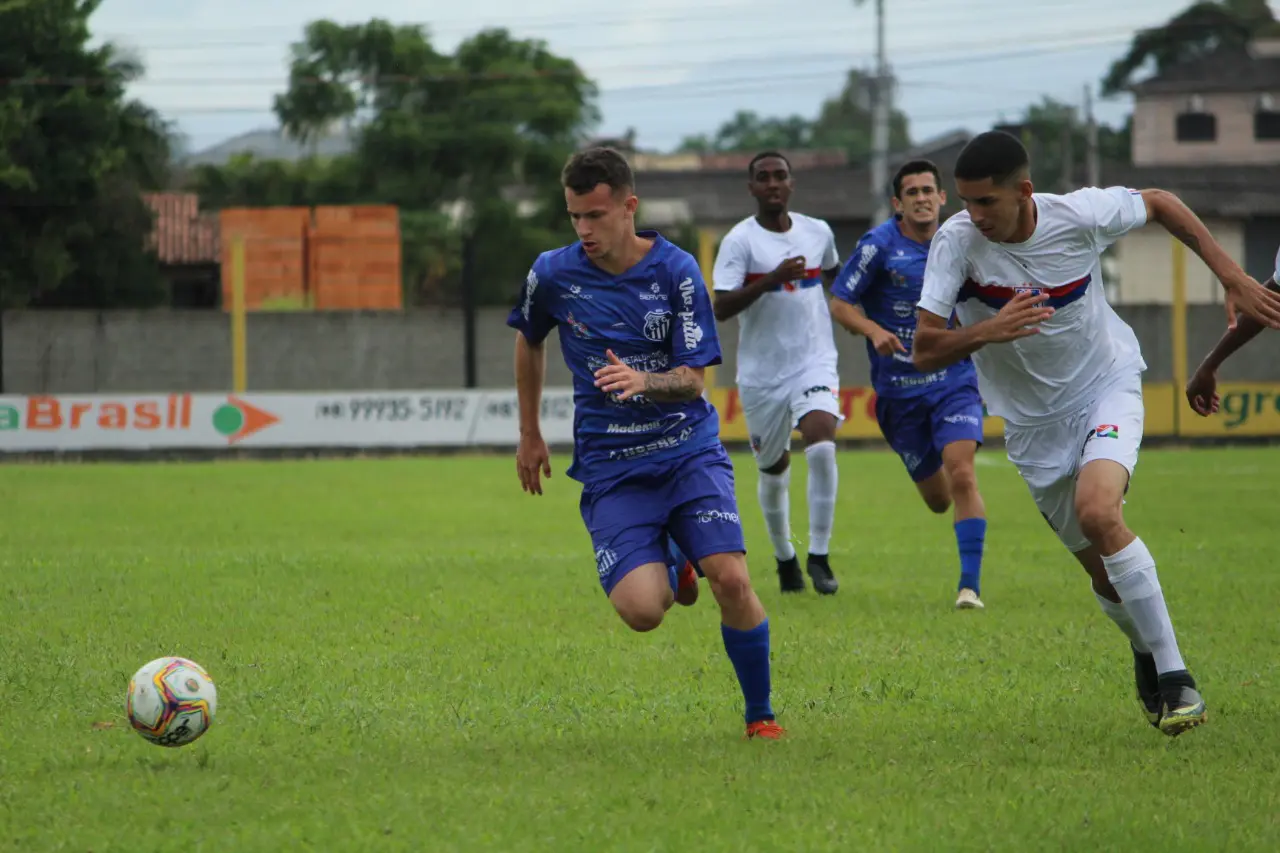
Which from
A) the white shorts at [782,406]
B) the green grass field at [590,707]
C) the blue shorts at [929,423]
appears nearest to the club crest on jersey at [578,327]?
the green grass field at [590,707]

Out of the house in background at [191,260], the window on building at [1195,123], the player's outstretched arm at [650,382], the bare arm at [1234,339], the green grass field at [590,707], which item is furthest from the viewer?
the window on building at [1195,123]

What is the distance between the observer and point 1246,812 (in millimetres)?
4723

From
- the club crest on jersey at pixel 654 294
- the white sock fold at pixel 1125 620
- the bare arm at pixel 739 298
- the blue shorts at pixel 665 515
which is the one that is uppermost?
the bare arm at pixel 739 298

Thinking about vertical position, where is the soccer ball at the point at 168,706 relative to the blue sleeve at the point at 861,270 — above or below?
below

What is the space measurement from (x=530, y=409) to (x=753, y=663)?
1376 mm

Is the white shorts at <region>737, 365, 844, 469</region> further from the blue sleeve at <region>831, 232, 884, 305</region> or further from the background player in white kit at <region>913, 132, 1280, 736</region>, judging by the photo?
the background player in white kit at <region>913, 132, 1280, 736</region>

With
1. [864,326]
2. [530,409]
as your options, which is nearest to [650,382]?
[530,409]

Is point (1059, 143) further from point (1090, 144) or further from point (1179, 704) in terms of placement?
point (1179, 704)

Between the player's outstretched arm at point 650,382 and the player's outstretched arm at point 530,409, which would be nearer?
the player's outstretched arm at point 650,382

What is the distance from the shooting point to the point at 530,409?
21.4ft

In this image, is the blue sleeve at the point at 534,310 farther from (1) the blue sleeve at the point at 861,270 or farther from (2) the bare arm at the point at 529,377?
(1) the blue sleeve at the point at 861,270

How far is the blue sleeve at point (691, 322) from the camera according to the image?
5996 millimetres

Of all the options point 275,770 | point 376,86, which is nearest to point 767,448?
point 275,770

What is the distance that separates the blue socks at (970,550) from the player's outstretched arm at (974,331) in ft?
12.3
